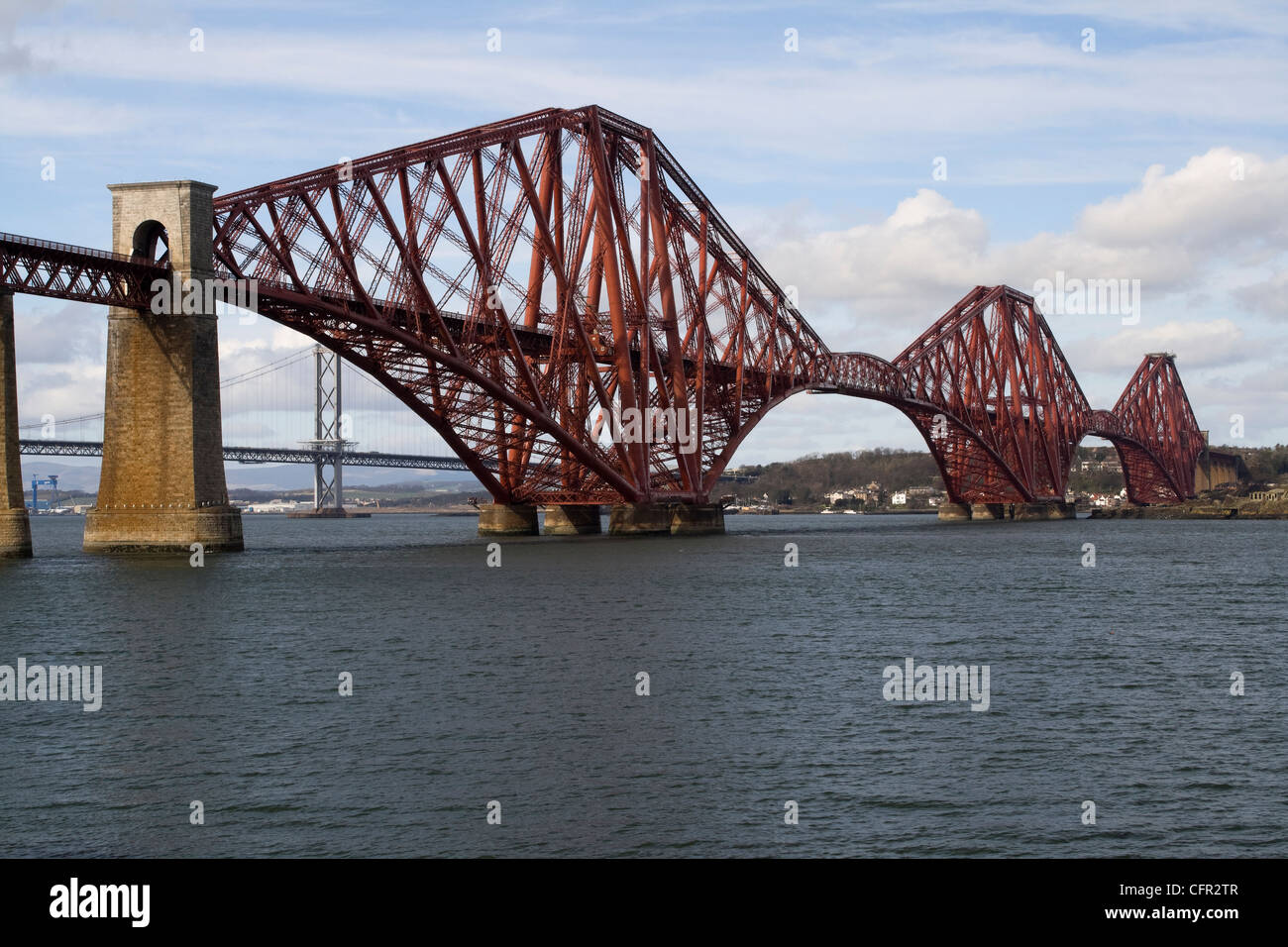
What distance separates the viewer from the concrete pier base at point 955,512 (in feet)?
503

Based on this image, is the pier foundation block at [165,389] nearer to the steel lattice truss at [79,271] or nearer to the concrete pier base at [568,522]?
the steel lattice truss at [79,271]

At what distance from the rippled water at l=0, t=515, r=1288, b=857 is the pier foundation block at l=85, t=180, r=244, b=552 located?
1074 cm

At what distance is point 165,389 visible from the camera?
2340 inches

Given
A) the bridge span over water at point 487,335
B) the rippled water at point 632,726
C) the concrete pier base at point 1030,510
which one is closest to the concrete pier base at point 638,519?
the bridge span over water at point 487,335

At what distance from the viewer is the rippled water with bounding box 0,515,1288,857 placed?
1784 cm

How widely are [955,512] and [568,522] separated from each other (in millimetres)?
68347

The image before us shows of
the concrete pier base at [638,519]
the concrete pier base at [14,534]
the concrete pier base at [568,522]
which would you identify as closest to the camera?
the concrete pier base at [14,534]

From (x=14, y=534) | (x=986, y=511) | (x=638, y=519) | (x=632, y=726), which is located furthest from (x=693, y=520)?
(x=632, y=726)

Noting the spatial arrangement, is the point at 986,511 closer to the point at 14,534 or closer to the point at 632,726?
the point at 14,534

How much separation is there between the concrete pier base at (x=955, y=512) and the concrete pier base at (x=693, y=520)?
61.6 meters

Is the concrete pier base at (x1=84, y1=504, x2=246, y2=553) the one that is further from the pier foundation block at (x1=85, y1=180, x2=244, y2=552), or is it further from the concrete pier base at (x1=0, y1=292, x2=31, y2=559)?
the concrete pier base at (x1=0, y1=292, x2=31, y2=559)

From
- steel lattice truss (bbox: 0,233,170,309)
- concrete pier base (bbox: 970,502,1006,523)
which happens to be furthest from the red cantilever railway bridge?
concrete pier base (bbox: 970,502,1006,523)

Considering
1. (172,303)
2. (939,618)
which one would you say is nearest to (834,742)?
(939,618)
